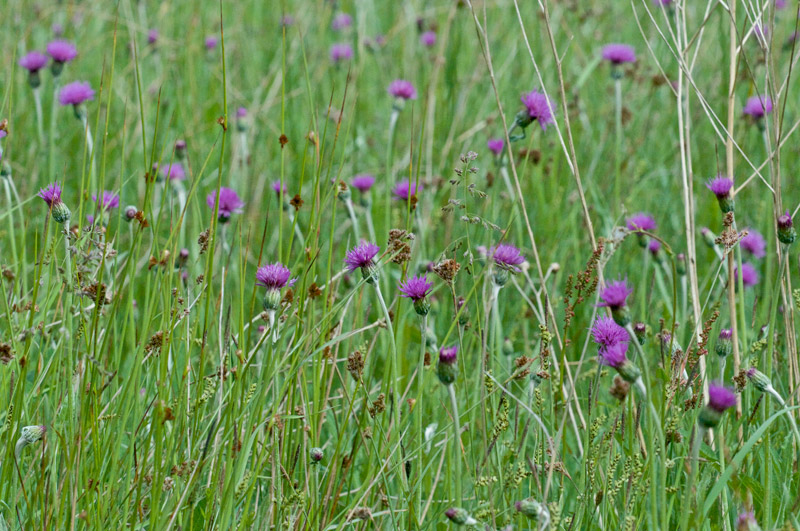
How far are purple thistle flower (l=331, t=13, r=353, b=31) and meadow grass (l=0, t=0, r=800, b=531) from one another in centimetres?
3

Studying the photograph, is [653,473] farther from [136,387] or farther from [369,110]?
[369,110]

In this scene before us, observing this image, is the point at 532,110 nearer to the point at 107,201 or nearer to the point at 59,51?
the point at 107,201

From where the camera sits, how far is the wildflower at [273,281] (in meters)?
1.28

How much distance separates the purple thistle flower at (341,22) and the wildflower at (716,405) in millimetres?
3366

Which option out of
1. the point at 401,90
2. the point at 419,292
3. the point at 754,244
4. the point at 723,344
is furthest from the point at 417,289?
the point at 401,90

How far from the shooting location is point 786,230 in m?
1.33

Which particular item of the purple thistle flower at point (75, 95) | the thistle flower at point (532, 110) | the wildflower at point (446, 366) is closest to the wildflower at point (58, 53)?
the purple thistle flower at point (75, 95)

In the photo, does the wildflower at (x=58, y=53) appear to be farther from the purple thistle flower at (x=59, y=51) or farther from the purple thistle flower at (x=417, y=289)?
the purple thistle flower at (x=417, y=289)

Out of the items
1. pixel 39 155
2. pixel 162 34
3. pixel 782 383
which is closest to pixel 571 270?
pixel 782 383

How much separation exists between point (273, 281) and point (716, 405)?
2.14ft

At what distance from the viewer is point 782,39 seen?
11.6 feet

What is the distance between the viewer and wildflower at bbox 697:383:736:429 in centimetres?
97

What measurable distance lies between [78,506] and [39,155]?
1.57 metres

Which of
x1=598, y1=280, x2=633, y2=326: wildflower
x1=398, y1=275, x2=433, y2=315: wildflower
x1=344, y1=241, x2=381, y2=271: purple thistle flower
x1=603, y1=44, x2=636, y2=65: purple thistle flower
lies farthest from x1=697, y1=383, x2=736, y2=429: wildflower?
x1=603, y1=44, x2=636, y2=65: purple thistle flower
